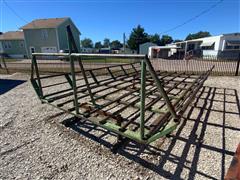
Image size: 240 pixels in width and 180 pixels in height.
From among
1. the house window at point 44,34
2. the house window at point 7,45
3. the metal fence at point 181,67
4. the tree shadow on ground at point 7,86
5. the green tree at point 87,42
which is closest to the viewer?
the tree shadow on ground at point 7,86

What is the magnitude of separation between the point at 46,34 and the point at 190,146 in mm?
→ 29905

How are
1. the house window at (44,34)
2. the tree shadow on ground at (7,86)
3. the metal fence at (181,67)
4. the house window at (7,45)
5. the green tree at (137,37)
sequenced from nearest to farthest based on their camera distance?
the tree shadow on ground at (7,86), the metal fence at (181,67), the house window at (44,34), the house window at (7,45), the green tree at (137,37)

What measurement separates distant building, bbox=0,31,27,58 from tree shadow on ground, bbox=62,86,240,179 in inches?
1368

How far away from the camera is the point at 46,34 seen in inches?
1066

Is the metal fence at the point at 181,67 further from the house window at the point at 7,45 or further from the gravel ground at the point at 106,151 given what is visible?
the house window at the point at 7,45

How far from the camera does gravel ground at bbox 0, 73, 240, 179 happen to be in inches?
86.9

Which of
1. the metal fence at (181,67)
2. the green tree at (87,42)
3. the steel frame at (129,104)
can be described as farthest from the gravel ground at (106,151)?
the green tree at (87,42)

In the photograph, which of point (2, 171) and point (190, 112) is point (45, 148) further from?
point (190, 112)

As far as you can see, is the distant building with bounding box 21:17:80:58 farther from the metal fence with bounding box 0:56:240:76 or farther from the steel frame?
the steel frame

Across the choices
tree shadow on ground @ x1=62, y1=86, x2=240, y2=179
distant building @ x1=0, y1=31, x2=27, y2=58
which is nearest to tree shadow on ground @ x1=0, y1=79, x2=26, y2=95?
tree shadow on ground @ x1=62, y1=86, x2=240, y2=179

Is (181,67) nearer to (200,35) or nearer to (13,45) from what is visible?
(13,45)

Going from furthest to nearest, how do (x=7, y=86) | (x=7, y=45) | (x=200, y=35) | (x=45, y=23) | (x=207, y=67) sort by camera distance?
1. (x=200, y=35)
2. (x=7, y=45)
3. (x=45, y=23)
4. (x=207, y=67)
5. (x=7, y=86)

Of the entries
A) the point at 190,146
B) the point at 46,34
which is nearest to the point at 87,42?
the point at 46,34

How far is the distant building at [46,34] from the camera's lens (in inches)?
1054
